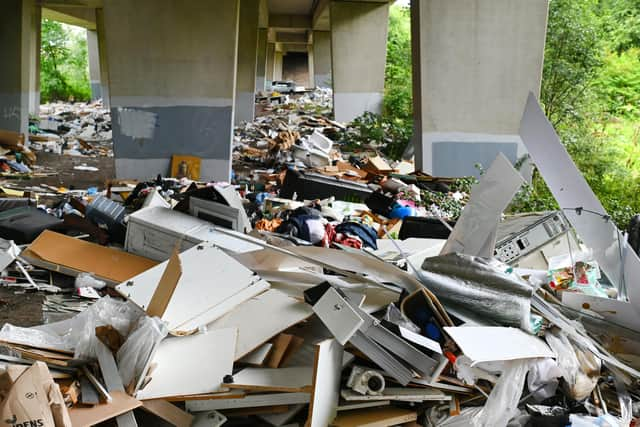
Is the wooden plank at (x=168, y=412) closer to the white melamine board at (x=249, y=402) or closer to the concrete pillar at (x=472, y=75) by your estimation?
the white melamine board at (x=249, y=402)

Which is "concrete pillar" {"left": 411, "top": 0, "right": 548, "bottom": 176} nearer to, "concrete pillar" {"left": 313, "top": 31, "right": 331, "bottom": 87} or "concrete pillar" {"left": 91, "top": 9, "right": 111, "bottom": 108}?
"concrete pillar" {"left": 91, "top": 9, "right": 111, "bottom": 108}

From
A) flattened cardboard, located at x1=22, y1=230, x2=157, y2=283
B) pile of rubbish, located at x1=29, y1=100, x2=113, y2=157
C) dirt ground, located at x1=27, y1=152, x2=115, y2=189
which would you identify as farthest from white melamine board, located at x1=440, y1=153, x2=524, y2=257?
pile of rubbish, located at x1=29, y1=100, x2=113, y2=157

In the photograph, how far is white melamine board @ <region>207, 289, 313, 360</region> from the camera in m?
3.66

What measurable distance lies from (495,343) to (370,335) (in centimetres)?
70

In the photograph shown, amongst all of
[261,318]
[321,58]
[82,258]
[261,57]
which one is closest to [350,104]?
[261,57]

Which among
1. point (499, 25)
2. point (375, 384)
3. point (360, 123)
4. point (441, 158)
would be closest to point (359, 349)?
point (375, 384)

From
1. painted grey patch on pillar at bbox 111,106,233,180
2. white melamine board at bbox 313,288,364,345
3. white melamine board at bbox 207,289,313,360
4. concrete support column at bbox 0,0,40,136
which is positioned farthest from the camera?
concrete support column at bbox 0,0,40,136

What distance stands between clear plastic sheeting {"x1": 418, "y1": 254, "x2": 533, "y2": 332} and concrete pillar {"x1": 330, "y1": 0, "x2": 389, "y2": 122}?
1926 cm

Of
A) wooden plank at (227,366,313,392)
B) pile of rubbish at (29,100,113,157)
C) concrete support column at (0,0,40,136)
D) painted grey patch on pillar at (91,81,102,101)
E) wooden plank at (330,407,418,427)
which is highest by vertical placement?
painted grey patch on pillar at (91,81,102,101)

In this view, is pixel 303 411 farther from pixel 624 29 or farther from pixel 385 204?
pixel 624 29

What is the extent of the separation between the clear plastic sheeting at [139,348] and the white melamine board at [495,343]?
1640 mm

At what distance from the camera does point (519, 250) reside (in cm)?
514

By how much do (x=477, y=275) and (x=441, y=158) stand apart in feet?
23.6

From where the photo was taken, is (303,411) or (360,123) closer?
(303,411)
